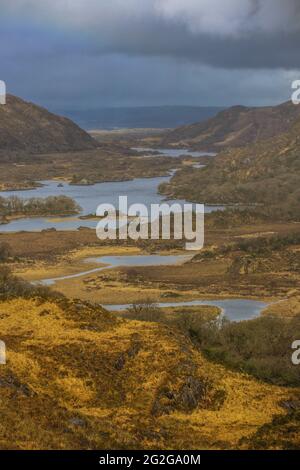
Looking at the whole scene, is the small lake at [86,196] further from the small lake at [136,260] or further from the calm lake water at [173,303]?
the calm lake water at [173,303]

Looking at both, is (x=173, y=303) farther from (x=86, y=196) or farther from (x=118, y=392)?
(x=86, y=196)

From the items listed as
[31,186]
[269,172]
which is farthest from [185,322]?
[31,186]

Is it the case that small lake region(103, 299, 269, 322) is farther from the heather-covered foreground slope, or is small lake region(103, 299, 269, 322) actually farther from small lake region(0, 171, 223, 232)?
small lake region(0, 171, 223, 232)

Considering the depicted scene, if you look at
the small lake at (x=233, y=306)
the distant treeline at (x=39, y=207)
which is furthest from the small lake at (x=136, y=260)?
the distant treeline at (x=39, y=207)

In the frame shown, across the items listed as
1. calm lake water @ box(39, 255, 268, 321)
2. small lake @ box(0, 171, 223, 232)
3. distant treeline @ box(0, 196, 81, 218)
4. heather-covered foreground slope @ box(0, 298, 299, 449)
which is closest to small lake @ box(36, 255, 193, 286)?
calm lake water @ box(39, 255, 268, 321)

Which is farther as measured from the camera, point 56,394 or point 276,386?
point 276,386

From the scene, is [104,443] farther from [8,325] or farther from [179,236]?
[179,236]
